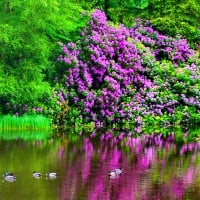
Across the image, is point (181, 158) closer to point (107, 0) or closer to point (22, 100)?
point (22, 100)

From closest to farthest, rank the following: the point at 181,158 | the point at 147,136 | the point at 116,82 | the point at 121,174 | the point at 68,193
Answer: the point at 68,193 < the point at 121,174 < the point at 181,158 < the point at 147,136 < the point at 116,82

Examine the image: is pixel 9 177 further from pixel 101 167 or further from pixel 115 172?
pixel 101 167

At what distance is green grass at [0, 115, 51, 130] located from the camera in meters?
25.5

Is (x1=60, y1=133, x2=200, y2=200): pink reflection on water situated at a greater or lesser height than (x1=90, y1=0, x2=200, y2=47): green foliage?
lesser

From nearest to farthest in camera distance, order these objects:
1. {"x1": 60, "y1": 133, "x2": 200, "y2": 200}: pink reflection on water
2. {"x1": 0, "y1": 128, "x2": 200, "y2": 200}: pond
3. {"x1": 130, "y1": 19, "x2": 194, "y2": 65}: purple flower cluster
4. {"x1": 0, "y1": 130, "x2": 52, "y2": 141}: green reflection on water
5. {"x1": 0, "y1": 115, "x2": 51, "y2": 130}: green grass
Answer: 1. {"x1": 0, "y1": 128, "x2": 200, "y2": 200}: pond
2. {"x1": 60, "y1": 133, "x2": 200, "y2": 200}: pink reflection on water
3. {"x1": 0, "y1": 130, "x2": 52, "y2": 141}: green reflection on water
4. {"x1": 0, "y1": 115, "x2": 51, "y2": 130}: green grass
5. {"x1": 130, "y1": 19, "x2": 194, "y2": 65}: purple flower cluster

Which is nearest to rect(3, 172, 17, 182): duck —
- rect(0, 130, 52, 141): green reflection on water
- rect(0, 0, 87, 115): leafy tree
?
rect(0, 130, 52, 141): green reflection on water

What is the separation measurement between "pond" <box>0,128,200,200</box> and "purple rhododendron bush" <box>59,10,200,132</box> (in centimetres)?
286

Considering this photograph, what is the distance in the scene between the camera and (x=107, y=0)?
34656 millimetres

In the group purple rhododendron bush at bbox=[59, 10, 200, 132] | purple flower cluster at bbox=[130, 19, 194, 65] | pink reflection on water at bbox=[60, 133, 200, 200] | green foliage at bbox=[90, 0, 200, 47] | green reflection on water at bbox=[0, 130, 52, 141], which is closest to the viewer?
pink reflection on water at bbox=[60, 133, 200, 200]

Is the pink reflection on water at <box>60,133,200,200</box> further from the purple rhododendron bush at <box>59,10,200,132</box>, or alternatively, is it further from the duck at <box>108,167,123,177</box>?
the purple rhododendron bush at <box>59,10,200,132</box>

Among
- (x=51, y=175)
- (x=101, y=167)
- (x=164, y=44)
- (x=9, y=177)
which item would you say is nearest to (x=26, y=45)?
Answer: (x=164, y=44)

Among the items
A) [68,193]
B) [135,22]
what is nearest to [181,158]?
[68,193]

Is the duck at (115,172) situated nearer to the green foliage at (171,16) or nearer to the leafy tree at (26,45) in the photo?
the leafy tree at (26,45)

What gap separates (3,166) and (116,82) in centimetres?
1119
